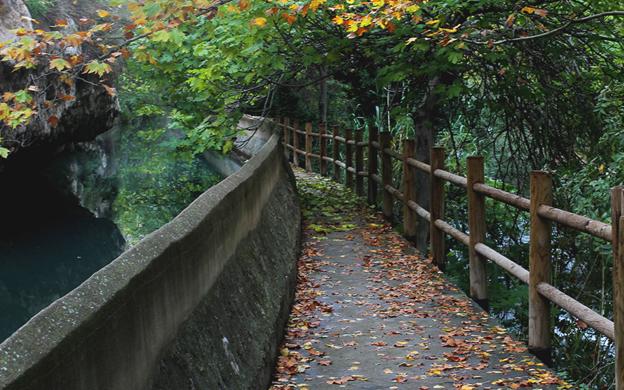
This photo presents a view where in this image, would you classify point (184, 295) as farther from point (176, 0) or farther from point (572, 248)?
→ point (572, 248)

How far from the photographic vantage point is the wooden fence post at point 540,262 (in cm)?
589

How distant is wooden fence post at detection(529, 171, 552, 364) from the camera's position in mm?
5895

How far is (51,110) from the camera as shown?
1719cm

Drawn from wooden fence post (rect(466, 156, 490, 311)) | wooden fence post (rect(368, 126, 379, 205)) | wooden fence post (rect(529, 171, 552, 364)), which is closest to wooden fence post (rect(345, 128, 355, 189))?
wooden fence post (rect(368, 126, 379, 205))

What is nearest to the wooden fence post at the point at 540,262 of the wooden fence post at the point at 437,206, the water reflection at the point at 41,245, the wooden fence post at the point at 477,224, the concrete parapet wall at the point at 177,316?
the wooden fence post at the point at 477,224

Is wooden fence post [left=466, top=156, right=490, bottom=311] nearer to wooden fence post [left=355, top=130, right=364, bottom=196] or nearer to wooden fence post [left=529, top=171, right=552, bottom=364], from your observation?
wooden fence post [left=529, top=171, right=552, bottom=364]

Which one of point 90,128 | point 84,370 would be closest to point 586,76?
point 84,370

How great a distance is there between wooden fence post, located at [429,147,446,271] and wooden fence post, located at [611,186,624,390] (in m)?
4.77

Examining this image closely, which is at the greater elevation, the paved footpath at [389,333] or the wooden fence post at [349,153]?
the wooden fence post at [349,153]

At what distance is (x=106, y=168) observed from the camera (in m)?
31.1

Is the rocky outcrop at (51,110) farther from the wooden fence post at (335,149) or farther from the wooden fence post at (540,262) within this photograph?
the wooden fence post at (540,262)

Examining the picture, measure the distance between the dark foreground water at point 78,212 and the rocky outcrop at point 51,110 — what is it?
158 centimetres

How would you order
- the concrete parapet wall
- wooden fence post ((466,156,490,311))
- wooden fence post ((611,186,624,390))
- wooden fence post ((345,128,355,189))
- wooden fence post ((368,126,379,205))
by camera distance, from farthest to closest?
wooden fence post ((345,128,355,189))
wooden fence post ((368,126,379,205))
wooden fence post ((466,156,490,311))
wooden fence post ((611,186,624,390))
the concrete parapet wall

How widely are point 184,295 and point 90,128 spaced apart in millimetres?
17790
